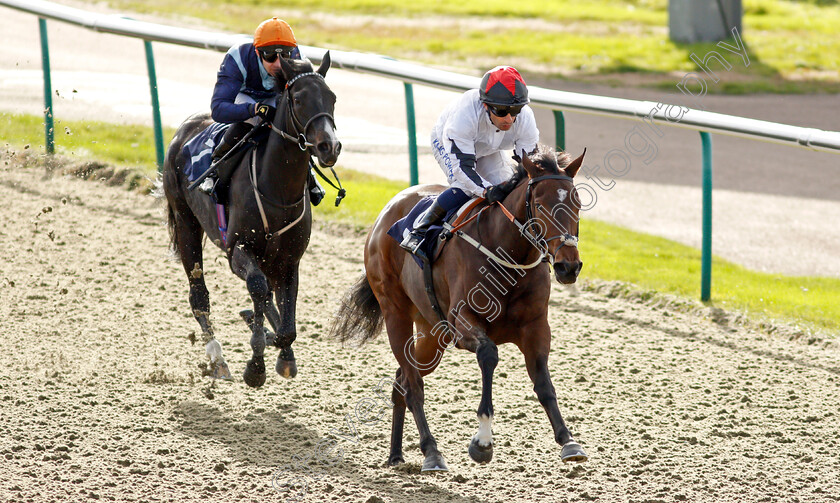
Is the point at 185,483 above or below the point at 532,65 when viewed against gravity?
below

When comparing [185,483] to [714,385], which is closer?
[185,483]

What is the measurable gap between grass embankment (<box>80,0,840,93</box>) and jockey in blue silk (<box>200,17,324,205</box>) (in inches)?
400

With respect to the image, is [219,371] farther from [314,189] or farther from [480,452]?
[480,452]

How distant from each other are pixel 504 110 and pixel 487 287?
2.71 feet

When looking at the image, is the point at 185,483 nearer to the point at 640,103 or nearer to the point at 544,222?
the point at 544,222

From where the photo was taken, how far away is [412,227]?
5.27m

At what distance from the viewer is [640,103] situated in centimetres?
761

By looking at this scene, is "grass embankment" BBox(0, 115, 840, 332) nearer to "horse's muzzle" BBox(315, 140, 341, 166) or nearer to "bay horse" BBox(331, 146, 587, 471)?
"bay horse" BBox(331, 146, 587, 471)

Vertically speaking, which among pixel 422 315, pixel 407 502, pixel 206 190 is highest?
pixel 206 190

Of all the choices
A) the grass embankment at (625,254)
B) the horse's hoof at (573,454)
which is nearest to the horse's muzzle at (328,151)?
the horse's hoof at (573,454)

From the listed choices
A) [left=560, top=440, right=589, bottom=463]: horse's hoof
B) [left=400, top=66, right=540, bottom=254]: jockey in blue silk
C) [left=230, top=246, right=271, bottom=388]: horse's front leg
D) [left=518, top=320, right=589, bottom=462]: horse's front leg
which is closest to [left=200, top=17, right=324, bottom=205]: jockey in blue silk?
[left=230, top=246, right=271, bottom=388]: horse's front leg

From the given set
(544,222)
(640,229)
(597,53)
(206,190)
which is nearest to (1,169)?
(206,190)

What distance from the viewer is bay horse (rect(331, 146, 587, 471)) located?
172 inches

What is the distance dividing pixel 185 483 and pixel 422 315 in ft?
4.63
